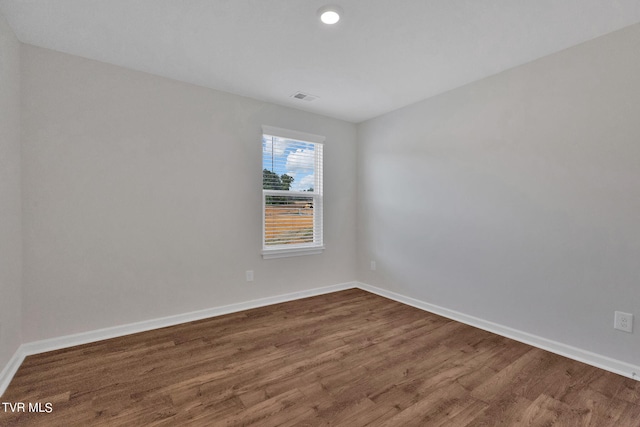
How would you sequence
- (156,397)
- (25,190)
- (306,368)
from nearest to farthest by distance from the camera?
(156,397) < (306,368) < (25,190)

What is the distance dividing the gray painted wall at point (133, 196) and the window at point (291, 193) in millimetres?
134

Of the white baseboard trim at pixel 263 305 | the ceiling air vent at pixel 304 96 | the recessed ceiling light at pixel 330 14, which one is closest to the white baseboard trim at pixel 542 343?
the white baseboard trim at pixel 263 305

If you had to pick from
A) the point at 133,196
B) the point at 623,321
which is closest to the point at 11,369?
the point at 133,196

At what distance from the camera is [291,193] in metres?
Result: 3.76

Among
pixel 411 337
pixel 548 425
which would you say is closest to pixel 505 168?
pixel 411 337

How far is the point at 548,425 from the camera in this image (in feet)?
5.14

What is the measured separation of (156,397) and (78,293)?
1.35 metres

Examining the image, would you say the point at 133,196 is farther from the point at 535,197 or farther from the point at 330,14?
the point at 535,197

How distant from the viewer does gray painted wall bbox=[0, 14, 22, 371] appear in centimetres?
194

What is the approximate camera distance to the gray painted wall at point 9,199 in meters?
1.94

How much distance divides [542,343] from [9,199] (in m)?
4.22

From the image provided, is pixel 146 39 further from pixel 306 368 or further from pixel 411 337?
pixel 411 337

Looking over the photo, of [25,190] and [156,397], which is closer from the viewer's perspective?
[156,397]

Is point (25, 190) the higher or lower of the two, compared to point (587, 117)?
lower
